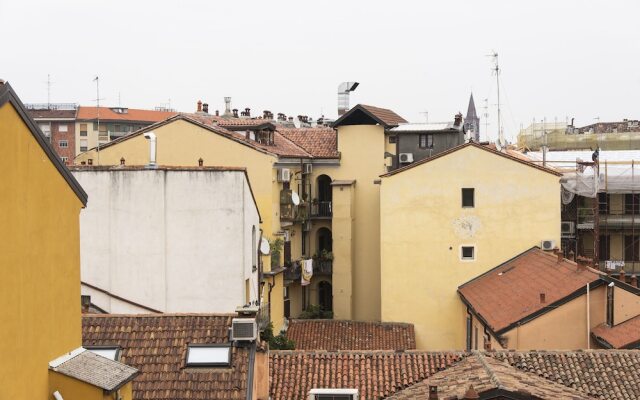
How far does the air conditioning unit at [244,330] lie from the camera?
13.7m

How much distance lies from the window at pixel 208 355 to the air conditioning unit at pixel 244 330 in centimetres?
24

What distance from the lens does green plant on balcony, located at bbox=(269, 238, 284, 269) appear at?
30962 mm

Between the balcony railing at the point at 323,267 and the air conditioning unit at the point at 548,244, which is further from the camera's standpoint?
the balcony railing at the point at 323,267

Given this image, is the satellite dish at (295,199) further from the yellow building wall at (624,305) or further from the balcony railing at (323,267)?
the yellow building wall at (624,305)

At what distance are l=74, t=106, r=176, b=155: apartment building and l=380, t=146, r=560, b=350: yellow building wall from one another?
182 feet

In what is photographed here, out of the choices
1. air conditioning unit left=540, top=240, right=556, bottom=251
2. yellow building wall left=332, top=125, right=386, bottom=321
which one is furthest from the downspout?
yellow building wall left=332, top=125, right=386, bottom=321

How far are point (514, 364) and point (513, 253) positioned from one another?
13626 millimetres

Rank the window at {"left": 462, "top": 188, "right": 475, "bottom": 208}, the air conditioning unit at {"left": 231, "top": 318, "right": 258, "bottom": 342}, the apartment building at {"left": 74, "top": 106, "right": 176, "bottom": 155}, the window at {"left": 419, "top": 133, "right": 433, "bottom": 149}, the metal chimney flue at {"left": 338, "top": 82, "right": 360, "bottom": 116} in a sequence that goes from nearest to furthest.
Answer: the air conditioning unit at {"left": 231, "top": 318, "right": 258, "bottom": 342}
the window at {"left": 462, "top": 188, "right": 475, "bottom": 208}
the window at {"left": 419, "top": 133, "right": 433, "bottom": 149}
the metal chimney flue at {"left": 338, "top": 82, "right": 360, "bottom": 116}
the apartment building at {"left": 74, "top": 106, "right": 176, "bottom": 155}

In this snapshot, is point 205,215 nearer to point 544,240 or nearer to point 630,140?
point 544,240

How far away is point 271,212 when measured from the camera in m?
32.0

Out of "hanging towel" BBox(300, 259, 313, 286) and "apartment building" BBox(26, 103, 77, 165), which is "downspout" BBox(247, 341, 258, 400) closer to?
"hanging towel" BBox(300, 259, 313, 286)

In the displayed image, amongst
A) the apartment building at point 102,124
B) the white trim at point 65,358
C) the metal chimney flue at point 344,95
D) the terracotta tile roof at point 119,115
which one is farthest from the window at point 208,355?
the apartment building at point 102,124

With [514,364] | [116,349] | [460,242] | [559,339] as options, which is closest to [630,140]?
[460,242]

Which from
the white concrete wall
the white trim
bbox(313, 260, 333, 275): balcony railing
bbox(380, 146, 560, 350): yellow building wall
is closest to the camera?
the white trim
